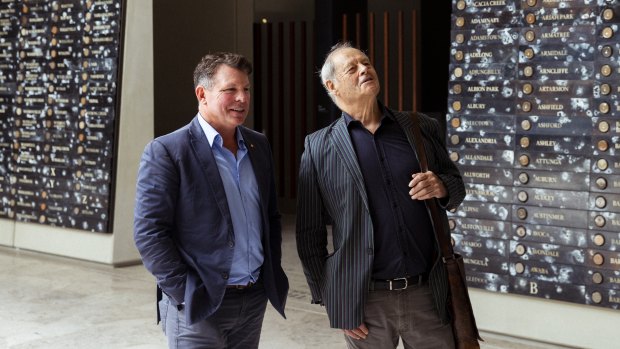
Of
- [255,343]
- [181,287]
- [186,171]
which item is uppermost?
[186,171]

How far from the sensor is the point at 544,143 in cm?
562

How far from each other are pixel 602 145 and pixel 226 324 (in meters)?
3.08

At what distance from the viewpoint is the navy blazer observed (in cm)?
305

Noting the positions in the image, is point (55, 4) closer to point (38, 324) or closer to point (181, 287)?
point (38, 324)

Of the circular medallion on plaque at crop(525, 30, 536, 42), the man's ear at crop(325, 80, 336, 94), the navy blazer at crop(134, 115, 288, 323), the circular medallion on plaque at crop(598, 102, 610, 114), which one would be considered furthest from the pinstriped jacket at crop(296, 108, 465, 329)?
the circular medallion on plaque at crop(525, 30, 536, 42)

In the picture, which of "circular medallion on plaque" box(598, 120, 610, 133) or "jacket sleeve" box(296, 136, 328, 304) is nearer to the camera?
"jacket sleeve" box(296, 136, 328, 304)

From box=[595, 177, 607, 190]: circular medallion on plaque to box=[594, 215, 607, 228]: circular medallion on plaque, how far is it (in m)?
0.17

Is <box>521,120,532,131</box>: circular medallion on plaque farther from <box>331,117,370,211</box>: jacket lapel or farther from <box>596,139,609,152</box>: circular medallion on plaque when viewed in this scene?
<box>331,117,370,211</box>: jacket lapel

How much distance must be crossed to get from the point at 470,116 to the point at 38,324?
3280mm

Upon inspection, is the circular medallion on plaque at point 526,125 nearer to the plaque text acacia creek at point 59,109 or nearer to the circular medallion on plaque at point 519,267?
the circular medallion on plaque at point 519,267

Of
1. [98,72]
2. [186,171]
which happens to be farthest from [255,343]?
[98,72]

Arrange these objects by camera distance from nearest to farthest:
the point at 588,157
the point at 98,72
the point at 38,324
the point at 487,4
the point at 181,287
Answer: the point at 181,287 < the point at 588,157 < the point at 487,4 < the point at 38,324 < the point at 98,72

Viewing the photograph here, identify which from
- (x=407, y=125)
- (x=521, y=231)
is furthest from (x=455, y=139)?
(x=407, y=125)

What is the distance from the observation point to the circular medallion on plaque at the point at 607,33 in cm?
532
